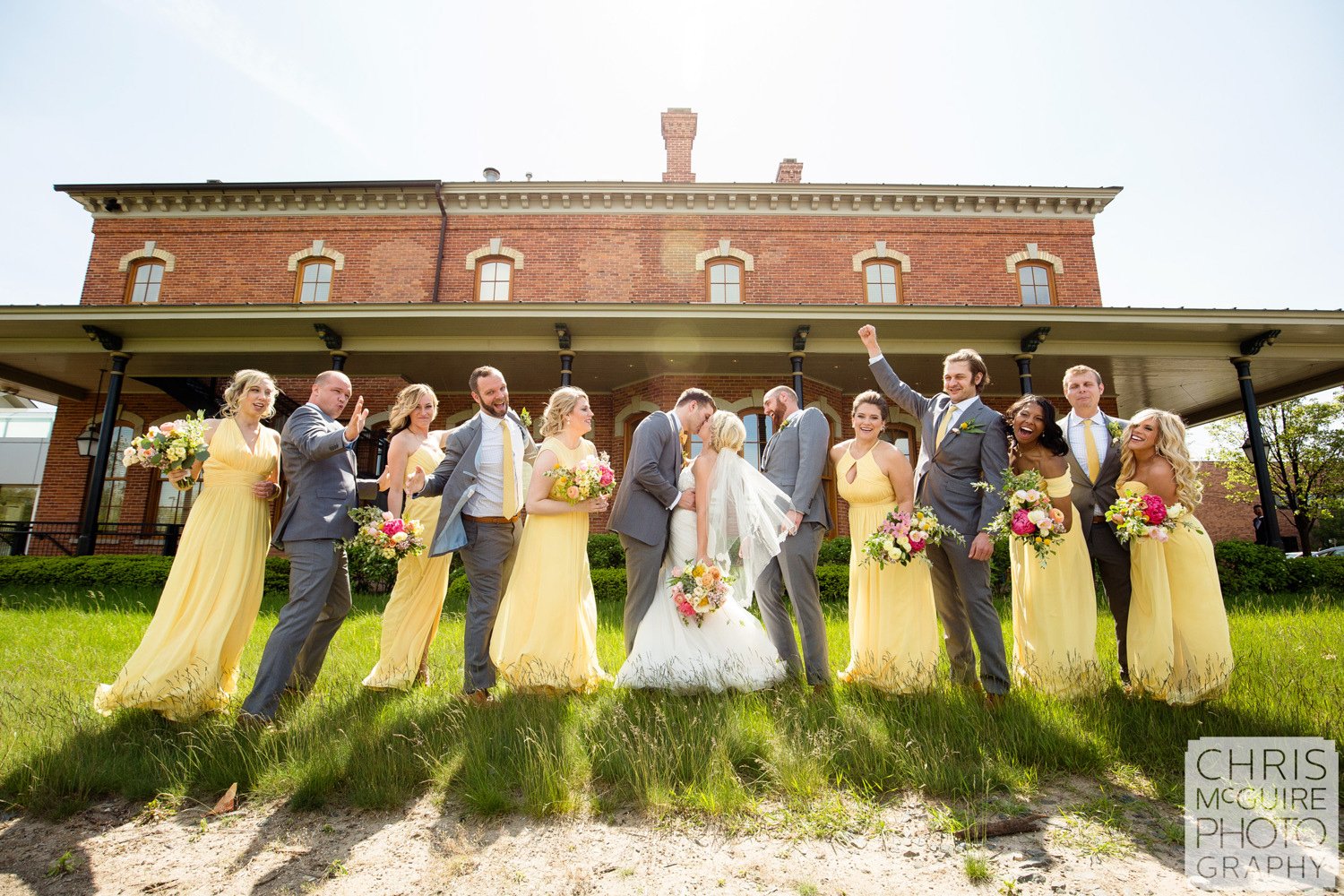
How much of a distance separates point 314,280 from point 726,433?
556 inches

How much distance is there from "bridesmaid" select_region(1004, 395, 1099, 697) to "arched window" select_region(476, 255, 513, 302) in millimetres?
12654

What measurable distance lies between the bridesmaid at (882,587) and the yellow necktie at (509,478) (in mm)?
2250

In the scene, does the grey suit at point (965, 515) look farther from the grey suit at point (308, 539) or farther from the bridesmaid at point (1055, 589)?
the grey suit at point (308, 539)

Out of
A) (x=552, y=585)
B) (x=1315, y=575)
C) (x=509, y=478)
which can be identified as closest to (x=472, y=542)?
(x=509, y=478)

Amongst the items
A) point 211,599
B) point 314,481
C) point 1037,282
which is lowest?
point 211,599

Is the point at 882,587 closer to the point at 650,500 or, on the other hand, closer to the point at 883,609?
the point at 883,609

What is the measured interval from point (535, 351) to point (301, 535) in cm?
813

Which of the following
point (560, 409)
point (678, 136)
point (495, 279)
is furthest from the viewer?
point (678, 136)

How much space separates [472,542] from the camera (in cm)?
422

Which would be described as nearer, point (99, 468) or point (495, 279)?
point (99, 468)

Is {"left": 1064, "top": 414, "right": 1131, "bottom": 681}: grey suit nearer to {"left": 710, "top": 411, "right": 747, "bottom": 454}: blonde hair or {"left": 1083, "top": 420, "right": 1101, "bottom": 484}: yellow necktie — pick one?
{"left": 1083, "top": 420, "right": 1101, "bottom": 484}: yellow necktie

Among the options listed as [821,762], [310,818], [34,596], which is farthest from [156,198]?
[821,762]

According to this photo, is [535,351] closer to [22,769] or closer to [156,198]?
[22,769]

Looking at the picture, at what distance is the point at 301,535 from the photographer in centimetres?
385
